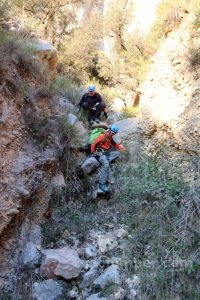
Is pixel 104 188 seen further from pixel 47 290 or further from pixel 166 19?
pixel 166 19

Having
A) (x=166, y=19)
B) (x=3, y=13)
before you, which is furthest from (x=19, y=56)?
(x=166, y=19)

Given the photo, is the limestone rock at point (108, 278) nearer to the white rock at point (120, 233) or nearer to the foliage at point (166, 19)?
the white rock at point (120, 233)

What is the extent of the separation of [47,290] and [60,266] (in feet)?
1.17

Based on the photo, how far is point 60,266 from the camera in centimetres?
513

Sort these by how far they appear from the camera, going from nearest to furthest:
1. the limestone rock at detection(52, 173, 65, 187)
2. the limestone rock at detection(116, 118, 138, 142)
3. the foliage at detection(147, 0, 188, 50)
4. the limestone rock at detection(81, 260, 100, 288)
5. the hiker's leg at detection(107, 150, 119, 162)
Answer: the limestone rock at detection(81, 260, 100, 288)
the limestone rock at detection(52, 173, 65, 187)
the hiker's leg at detection(107, 150, 119, 162)
the limestone rock at detection(116, 118, 138, 142)
the foliage at detection(147, 0, 188, 50)

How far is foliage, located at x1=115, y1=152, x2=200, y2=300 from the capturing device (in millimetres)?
4535

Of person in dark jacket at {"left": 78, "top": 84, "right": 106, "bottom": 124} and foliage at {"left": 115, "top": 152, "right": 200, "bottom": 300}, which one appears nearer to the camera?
foliage at {"left": 115, "top": 152, "right": 200, "bottom": 300}

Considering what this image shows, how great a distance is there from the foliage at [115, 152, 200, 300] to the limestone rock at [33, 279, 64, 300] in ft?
3.27

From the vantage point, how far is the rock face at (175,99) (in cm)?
676

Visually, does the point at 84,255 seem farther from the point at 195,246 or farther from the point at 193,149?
the point at 193,149

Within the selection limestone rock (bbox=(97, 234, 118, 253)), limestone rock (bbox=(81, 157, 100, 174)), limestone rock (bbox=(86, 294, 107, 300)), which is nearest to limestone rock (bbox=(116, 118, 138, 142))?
limestone rock (bbox=(81, 157, 100, 174))

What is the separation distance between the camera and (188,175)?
5758 millimetres

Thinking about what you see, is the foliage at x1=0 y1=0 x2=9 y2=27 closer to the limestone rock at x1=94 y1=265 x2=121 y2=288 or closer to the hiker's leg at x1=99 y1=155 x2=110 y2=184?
the hiker's leg at x1=99 y1=155 x2=110 y2=184

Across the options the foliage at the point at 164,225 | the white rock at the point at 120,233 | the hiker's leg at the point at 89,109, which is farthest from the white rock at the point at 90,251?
the hiker's leg at the point at 89,109
